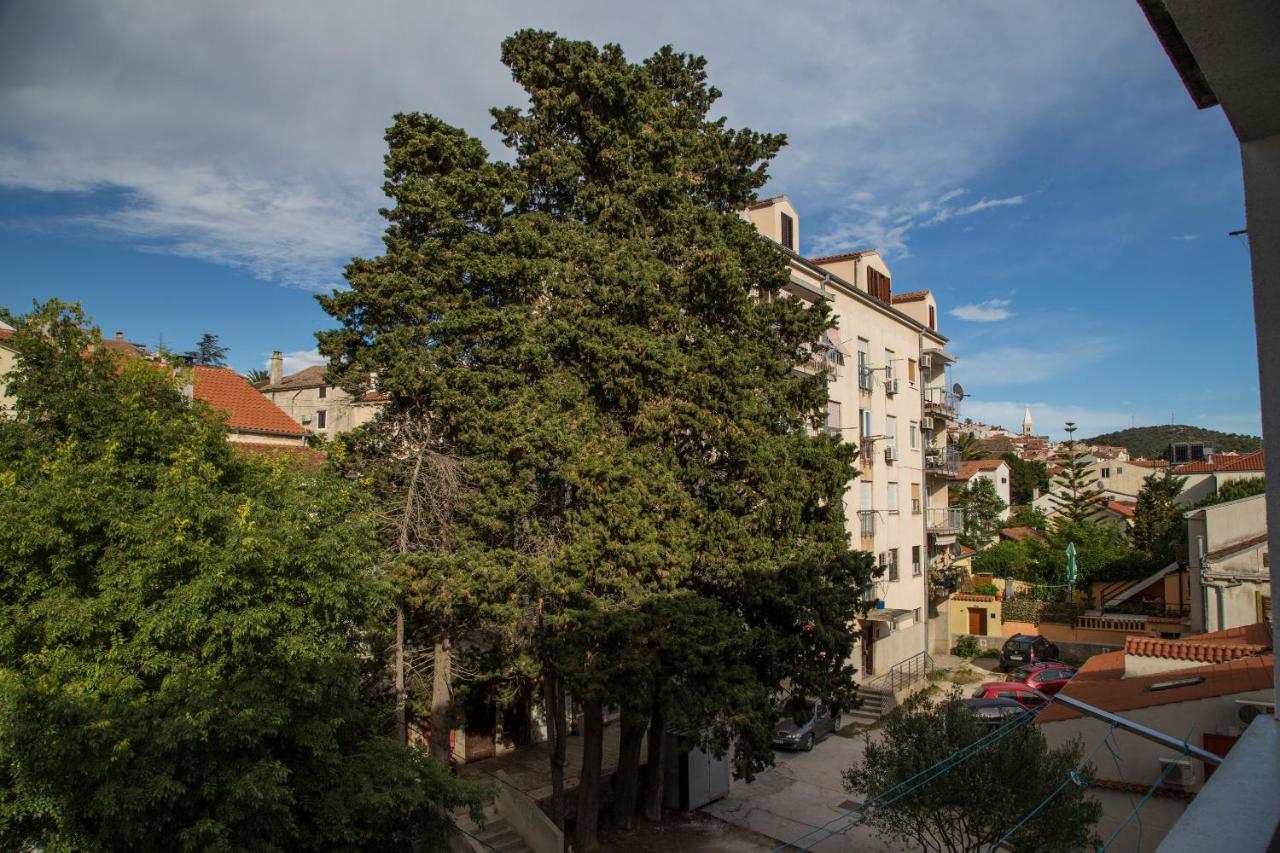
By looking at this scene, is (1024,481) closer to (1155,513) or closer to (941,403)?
(1155,513)

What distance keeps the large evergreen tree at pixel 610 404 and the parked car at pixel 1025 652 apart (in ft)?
58.8

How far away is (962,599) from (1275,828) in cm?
3537

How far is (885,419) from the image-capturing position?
29375 millimetres

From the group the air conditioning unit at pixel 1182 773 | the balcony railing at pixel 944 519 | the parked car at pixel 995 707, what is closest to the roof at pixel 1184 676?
the air conditioning unit at pixel 1182 773

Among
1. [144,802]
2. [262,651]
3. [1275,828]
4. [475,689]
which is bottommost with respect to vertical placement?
[475,689]

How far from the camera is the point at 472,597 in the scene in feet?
42.5

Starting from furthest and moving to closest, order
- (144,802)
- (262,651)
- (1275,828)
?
1. (262,651)
2. (144,802)
3. (1275,828)

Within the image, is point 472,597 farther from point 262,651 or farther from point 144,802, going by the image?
point 144,802

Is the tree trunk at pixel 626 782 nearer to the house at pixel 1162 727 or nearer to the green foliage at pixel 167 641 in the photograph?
the green foliage at pixel 167 641

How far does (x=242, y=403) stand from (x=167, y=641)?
56.5 feet

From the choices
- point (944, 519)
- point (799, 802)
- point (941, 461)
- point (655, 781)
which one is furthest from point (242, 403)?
point (944, 519)

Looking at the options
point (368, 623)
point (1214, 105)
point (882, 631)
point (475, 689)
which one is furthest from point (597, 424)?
point (882, 631)

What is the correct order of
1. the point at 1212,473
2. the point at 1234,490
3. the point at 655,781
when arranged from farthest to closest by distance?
the point at 1212,473 → the point at 1234,490 → the point at 655,781

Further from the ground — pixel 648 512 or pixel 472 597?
pixel 648 512
